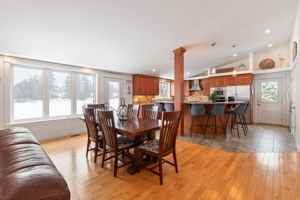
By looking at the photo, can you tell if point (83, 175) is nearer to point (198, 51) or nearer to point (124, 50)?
point (124, 50)

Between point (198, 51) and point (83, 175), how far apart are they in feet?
15.3

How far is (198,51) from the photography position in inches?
182

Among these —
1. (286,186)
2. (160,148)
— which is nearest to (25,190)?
(160,148)

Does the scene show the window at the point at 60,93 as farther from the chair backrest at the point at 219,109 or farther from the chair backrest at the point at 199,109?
the chair backrest at the point at 219,109

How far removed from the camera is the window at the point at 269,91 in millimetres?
5348

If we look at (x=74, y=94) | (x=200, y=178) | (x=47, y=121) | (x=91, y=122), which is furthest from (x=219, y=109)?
(x=47, y=121)

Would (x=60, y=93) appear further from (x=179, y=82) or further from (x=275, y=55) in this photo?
(x=275, y=55)

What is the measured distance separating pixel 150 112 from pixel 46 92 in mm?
3084

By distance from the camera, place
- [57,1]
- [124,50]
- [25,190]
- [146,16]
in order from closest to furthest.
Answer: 1. [25,190]
2. [57,1]
3. [146,16]
4. [124,50]

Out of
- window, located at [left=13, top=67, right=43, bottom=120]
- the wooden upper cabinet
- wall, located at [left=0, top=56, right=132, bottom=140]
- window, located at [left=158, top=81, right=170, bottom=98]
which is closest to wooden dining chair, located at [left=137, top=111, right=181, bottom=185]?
wall, located at [left=0, top=56, right=132, bottom=140]

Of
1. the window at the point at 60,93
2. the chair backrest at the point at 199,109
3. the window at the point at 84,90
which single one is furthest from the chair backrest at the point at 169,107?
the window at the point at 60,93

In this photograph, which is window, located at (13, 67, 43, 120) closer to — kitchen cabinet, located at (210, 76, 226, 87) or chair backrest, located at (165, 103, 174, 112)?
chair backrest, located at (165, 103, 174, 112)

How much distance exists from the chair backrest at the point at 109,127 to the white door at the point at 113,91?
3215mm

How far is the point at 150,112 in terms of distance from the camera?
3.00 meters
